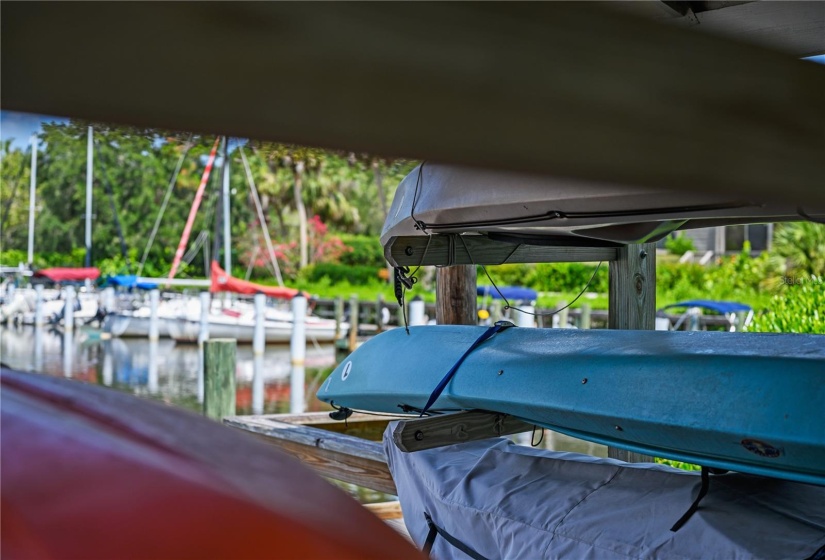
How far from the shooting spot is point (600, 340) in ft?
10.7

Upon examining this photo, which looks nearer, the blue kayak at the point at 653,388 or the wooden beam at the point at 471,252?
the blue kayak at the point at 653,388

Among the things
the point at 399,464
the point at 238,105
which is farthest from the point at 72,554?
the point at 399,464

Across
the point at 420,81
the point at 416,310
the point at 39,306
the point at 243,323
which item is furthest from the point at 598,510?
the point at 39,306

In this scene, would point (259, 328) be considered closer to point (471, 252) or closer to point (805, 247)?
point (805, 247)

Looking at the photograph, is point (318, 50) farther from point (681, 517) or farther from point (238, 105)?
point (681, 517)

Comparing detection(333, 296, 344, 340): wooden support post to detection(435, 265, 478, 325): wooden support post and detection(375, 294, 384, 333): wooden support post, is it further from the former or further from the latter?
detection(435, 265, 478, 325): wooden support post

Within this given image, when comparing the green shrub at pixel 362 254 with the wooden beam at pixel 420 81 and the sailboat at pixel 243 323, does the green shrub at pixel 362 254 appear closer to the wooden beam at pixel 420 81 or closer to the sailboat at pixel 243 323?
the sailboat at pixel 243 323

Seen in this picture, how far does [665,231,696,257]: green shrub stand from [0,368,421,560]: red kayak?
25.9m

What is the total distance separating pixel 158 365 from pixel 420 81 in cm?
1691

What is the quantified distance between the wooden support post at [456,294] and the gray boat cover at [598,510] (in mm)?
1789

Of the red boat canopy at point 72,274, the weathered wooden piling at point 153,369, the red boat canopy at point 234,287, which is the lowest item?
the weathered wooden piling at point 153,369

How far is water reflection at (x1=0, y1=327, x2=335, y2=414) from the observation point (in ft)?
42.8

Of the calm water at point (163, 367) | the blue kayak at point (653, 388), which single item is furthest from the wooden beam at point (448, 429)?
the calm water at point (163, 367)

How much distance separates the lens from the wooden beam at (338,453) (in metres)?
4.59
